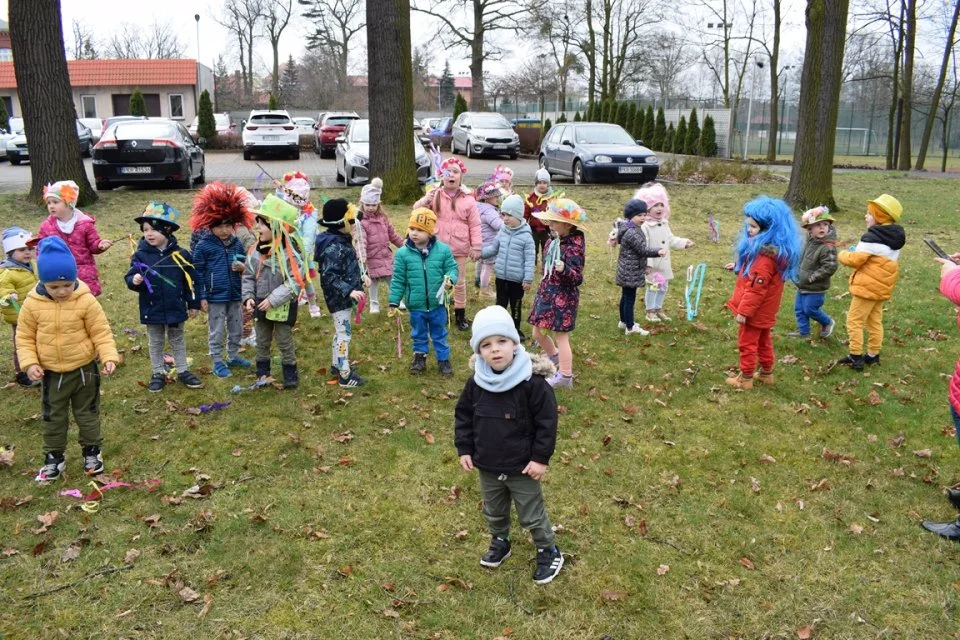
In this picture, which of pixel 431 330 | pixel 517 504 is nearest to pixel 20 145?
pixel 431 330

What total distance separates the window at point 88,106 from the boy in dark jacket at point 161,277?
48.2 m

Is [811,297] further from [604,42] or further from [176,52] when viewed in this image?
[176,52]

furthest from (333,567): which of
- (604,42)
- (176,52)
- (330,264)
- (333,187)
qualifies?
(176,52)

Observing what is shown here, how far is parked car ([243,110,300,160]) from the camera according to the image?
975 inches

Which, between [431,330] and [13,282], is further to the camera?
[431,330]

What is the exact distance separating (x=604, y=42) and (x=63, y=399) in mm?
39134

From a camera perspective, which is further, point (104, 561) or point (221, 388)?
point (221, 388)

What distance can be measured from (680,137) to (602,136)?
46.2ft

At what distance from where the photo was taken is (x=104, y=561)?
3.94 meters

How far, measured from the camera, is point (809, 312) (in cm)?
732

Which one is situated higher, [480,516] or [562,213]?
[562,213]

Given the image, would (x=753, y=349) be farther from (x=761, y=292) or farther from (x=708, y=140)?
(x=708, y=140)

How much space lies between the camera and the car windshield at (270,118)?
25786mm

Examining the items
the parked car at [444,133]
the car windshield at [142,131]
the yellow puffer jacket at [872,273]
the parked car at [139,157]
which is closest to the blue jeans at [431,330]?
the yellow puffer jacket at [872,273]
